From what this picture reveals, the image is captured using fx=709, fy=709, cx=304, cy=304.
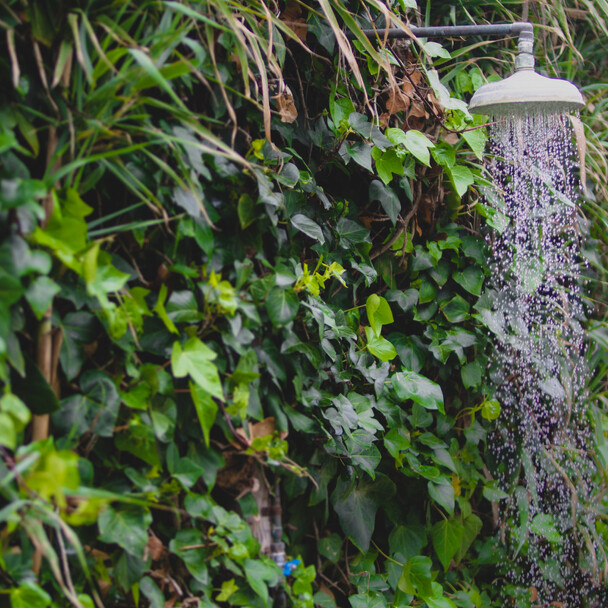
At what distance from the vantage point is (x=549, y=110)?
199cm

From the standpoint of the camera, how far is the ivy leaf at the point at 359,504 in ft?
5.40

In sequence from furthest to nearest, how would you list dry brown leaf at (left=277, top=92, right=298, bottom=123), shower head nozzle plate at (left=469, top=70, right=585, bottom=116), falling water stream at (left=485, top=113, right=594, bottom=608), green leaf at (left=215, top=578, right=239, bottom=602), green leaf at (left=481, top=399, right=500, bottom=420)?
falling water stream at (left=485, top=113, right=594, bottom=608) < green leaf at (left=481, top=399, right=500, bottom=420) < shower head nozzle plate at (left=469, top=70, right=585, bottom=116) < dry brown leaf at (left=277, top=92, right=298, bottom=123) < green leaf at (left=215, top=578, right=239, bottom=602)

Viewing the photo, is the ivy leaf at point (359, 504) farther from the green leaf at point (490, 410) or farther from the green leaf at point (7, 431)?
the green leaf at point (7, 431)

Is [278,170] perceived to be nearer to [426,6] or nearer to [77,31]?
[77,31]

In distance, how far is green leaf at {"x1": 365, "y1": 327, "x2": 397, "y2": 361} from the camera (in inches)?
68.7

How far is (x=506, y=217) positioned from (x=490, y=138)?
0.26m

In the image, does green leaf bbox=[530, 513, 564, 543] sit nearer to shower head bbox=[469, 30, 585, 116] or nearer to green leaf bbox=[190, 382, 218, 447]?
shower head bbox=[469, 30, 585, 116]

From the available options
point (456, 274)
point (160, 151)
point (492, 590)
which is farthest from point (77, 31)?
point (492, 590)

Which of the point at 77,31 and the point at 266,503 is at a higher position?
the point at 77,31

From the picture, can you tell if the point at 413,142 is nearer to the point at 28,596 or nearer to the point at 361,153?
the point at 361,153

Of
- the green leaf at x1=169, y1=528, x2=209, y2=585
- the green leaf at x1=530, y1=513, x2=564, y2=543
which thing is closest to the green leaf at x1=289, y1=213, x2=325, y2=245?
the green leaf at x1=169, y1=528, x2=209, y2=585

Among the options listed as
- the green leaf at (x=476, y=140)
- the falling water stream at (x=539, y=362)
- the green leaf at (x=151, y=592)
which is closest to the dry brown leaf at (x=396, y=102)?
the green leaf at (x=476, y=140)

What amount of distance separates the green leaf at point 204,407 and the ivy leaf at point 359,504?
54 cm

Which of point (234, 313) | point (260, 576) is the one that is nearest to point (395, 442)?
point (260, 576)
